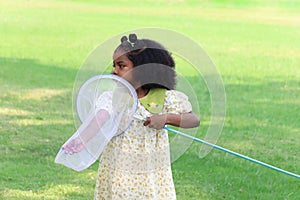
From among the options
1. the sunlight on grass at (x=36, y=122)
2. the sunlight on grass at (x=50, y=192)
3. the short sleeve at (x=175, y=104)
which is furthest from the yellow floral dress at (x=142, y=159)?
the sunlight on grass at (x=36, y=122)

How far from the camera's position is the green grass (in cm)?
539

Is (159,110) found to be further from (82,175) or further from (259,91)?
(259,91)

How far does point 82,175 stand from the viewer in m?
5.57

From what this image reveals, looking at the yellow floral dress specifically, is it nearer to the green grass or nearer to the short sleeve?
the short sleeve

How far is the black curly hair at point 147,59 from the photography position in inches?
139

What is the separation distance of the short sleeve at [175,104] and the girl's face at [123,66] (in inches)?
8.9

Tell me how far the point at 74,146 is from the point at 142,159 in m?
0.34

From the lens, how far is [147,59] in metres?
3.54

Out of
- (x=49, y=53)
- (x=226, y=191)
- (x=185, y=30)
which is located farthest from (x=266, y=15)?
(x=226, y=191)

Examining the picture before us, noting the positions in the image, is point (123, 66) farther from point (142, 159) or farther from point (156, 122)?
point (142, 159)

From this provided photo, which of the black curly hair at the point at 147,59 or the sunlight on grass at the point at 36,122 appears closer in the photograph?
the black curly hair at the point at 147,59

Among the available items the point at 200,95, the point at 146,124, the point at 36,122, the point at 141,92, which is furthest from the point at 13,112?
the point at 146,124

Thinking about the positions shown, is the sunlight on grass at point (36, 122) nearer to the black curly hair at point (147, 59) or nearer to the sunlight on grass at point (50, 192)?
the sunlight on grass at point (50, 192)

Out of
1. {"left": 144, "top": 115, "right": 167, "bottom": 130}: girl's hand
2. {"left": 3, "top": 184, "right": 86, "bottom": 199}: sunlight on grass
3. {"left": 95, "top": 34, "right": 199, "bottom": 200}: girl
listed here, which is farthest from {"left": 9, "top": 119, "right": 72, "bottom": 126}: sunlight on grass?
{"left": 144, "top": 115, "right": 167, "bottom": 130}: girl's hand
